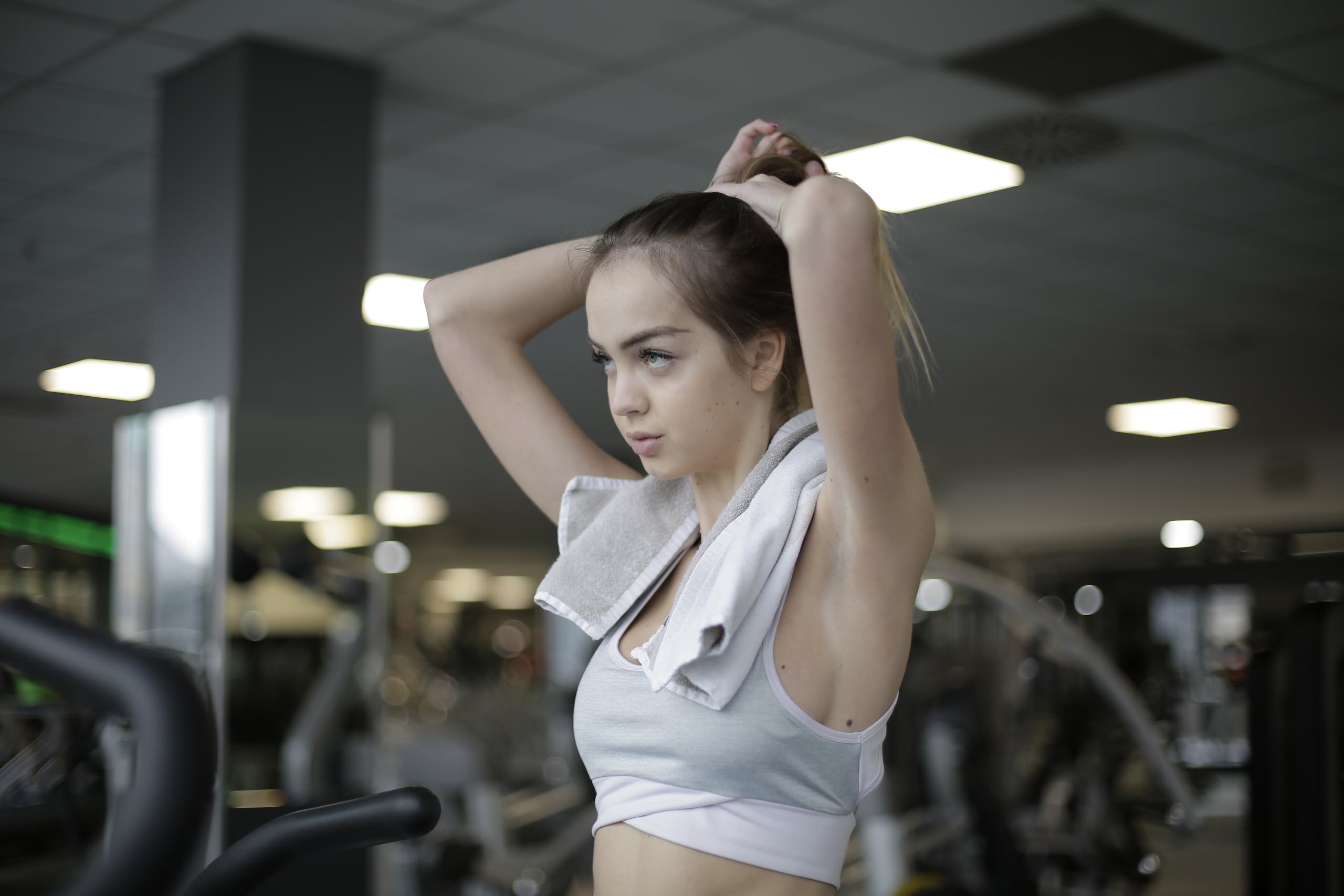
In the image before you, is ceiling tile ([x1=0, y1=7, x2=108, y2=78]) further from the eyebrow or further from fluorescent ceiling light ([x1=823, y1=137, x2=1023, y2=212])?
the eyebrow

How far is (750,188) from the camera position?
100cm

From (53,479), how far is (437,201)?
348 inches

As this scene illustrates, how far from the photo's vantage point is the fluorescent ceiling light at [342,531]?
3559 millimetres

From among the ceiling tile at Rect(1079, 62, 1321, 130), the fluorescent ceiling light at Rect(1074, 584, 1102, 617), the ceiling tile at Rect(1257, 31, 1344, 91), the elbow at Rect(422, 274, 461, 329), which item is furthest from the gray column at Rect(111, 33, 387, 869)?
the fluorescent ceiling light at Rect(1074, 584, 1102, 617)

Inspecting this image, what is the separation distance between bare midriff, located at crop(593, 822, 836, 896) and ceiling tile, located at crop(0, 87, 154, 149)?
3.47 m

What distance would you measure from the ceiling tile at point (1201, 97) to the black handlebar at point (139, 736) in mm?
3645

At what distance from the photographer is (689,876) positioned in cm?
97

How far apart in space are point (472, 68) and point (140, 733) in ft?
10.2

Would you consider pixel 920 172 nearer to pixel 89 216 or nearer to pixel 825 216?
pixel 89 216

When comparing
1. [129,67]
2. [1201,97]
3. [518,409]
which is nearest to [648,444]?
[518,409]

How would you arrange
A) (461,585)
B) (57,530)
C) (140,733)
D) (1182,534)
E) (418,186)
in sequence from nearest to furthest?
1. (140,733)
2. (418,186)
3. (1182,534)
4. (57,530)
5. (461,585)

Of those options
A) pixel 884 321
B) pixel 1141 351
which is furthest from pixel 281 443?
pixel 1141 351

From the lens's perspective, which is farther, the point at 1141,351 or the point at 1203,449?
the point at 1203,449

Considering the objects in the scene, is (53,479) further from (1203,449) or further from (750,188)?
(750,188)
